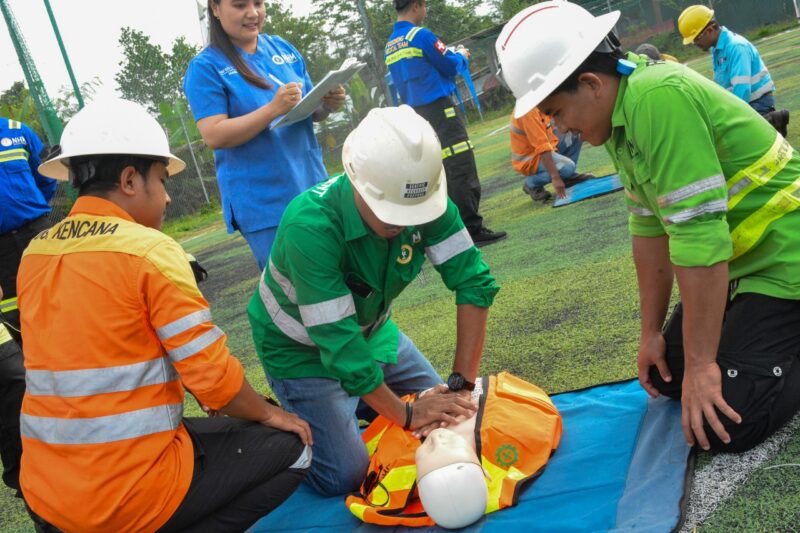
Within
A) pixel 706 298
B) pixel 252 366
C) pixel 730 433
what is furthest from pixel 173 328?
pixel 252 366

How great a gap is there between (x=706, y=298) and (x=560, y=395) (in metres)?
1.15

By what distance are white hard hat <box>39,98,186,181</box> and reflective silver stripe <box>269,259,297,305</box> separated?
1.98 ft

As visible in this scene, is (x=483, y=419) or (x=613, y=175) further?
(x=613, y=175)

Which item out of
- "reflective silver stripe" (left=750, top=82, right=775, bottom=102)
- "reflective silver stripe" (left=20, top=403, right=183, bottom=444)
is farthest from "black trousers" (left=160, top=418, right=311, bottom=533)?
"reflective silver stripe" (left=750, top=82, right=775, bottom=102)

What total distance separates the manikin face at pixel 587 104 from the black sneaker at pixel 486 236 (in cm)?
437

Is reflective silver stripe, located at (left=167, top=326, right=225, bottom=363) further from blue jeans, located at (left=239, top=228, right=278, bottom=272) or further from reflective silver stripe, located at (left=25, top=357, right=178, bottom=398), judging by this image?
blue jeans, located at (left=239, top=228, right=278, bottom=272)

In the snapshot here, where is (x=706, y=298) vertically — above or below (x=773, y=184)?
below

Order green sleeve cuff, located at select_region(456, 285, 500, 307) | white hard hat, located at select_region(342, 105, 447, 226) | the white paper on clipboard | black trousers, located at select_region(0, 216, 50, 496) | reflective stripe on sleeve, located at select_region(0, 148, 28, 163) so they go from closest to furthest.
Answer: white hard hat, located at select_region(342, 105, 447, 226)
green sleeve cuff, located at select_region(456, 285, 500, 307)
black trousers, located at select_region(0, 216, 50, 496)
the white paper on clipboard
reflective stripe on sleeve, located at select_region(0, 148, 28, 163)

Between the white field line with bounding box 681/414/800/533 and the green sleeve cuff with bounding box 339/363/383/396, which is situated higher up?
the green sleeve cuff with bounding box 339/363/383/396

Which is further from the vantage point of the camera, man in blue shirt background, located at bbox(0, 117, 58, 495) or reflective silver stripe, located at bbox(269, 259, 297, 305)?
man in blue shirt background, located at bbox(0, 117, 58, 495)

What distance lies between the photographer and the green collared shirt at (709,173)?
2.23 m

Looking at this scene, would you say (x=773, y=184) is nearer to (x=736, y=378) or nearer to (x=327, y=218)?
(x=736, y=378)

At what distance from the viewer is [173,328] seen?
2344mm

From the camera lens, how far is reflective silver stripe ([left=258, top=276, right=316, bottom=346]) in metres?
2.97
